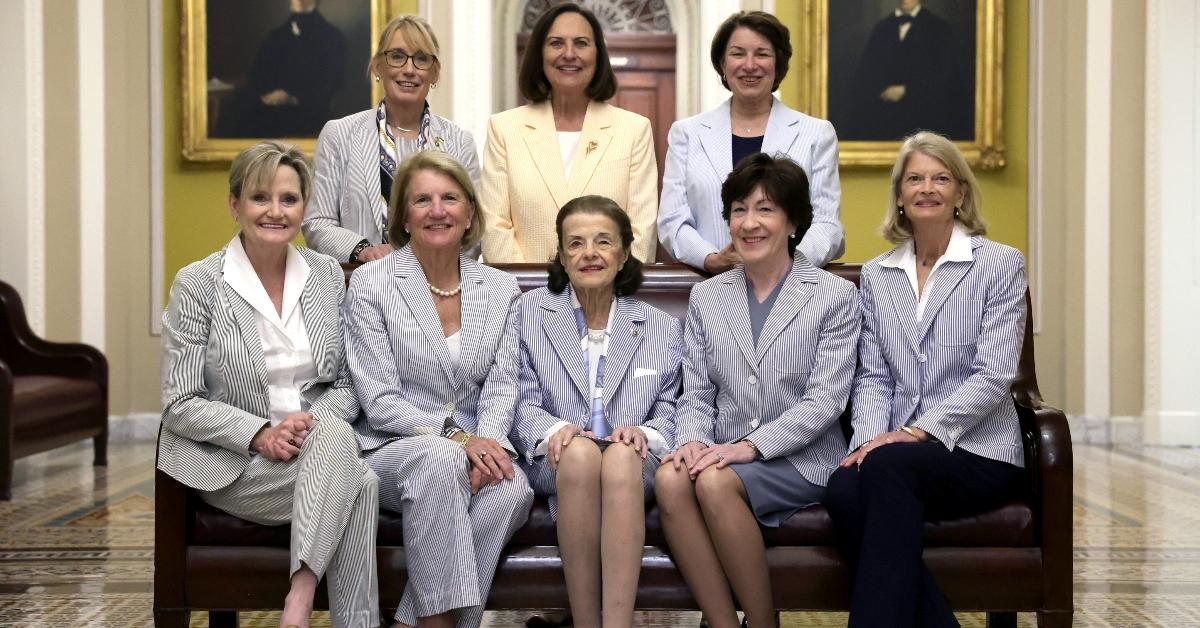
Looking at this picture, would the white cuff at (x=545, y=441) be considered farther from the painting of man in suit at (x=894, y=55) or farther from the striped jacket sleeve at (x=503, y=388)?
the painting of man in suit at (x=894, y=55)

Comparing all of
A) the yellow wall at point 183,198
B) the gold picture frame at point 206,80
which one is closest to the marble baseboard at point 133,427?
the yellow wall at point 183,198

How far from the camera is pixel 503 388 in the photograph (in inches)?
133

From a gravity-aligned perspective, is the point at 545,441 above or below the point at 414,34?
below

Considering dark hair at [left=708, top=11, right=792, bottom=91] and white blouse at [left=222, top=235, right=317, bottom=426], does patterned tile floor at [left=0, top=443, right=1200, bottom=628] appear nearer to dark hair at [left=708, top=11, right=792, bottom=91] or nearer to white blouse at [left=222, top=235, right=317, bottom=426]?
white blouse at [left=222, top=235, right=317, bottom=426]

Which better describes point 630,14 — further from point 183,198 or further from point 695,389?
point 695,389

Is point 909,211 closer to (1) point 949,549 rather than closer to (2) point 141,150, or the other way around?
(1) point 949,549

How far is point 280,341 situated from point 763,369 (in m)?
1.32

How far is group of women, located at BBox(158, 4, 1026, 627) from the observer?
3033 mm

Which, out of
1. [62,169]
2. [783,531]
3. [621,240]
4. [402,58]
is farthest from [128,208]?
[783,531]

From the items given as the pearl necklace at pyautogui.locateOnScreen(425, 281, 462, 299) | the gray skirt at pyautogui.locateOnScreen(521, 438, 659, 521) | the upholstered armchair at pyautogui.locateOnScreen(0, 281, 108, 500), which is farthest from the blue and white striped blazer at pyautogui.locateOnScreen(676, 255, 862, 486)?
the upholstered armchair at pyautogui.locateOnScreen(0, 281, 108, 500)

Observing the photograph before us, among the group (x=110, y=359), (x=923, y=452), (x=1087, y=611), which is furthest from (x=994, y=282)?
(x=110, y=359)

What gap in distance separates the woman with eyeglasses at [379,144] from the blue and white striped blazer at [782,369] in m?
1.20

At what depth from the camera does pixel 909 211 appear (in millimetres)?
3451

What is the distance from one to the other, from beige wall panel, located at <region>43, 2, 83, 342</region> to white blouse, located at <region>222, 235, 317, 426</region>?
5177 millimetres
